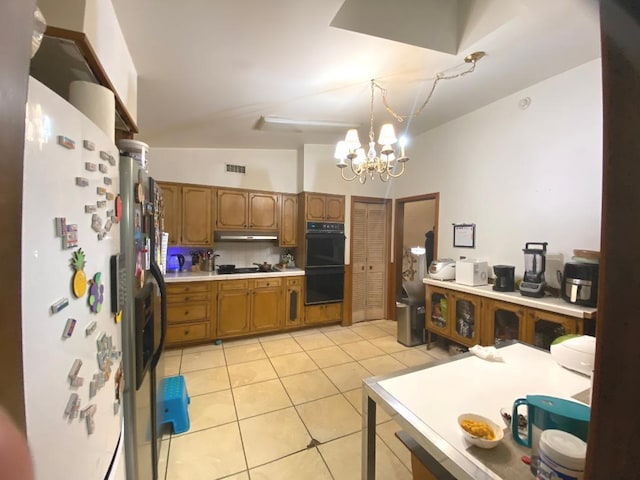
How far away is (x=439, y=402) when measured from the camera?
1048 mm

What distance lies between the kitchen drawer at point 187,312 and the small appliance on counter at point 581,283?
3.77 metres

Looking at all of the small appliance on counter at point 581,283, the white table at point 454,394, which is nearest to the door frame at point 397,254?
the small appliance on counter at point 581,283

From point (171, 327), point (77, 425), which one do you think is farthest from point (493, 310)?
point (171, 327)

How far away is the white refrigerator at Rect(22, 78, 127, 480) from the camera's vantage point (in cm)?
46

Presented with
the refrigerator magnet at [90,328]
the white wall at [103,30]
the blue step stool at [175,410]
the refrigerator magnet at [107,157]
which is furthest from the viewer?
the blue step stool at [175,410]

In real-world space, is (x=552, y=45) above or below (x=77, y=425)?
above

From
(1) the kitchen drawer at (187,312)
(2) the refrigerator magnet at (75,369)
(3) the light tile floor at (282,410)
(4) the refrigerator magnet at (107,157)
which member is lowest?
(3) the light tile floor at (282,410)

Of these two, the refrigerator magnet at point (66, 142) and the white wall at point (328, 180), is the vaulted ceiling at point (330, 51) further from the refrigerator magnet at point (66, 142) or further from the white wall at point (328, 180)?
the refrigerator magnet at point (66, 142)

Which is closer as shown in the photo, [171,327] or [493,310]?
[493,310]

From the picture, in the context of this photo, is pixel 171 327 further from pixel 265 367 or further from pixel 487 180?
pixel 487 180

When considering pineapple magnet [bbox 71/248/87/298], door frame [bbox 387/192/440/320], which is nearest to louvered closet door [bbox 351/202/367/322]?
door frame [bbox 387/192/440/320]

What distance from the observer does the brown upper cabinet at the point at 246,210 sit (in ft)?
12.3

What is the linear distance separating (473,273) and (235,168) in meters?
3.50

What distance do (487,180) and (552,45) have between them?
1.33m
